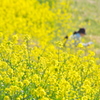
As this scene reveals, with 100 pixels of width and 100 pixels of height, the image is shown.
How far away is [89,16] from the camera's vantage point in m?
24.7

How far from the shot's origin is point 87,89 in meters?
5.77

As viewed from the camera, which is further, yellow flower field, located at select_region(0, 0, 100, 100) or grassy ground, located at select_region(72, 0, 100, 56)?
grassy ground, located at select_region(72, 0, 100, 56)

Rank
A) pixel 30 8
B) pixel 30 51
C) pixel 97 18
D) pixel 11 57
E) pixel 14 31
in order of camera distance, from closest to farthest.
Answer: pixel 11 57, pixel 30 51, pixel 14 31, pixel 30 8, pixel 97 18

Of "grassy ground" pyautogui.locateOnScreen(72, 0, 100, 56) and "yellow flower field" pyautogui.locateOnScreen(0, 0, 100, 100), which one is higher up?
"yellow flower field" pyautogui.locateOnScreen(0, 0, 100, 100)

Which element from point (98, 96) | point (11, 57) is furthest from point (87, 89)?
point (11, 57)

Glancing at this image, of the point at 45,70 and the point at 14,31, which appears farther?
the point at 14,31

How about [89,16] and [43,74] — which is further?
[89,16]

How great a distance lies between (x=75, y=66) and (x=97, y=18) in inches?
695

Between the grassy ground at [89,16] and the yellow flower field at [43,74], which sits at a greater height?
the yellow flower field at [43,74]

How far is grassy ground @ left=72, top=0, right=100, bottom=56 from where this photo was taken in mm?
21064

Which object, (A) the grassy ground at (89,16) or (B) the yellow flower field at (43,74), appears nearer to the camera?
(B) the yellow flower field at (43,74)

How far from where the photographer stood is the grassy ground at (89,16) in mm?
21064

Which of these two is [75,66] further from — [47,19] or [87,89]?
[47,19]

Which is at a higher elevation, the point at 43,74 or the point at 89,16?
the point at 43,74
